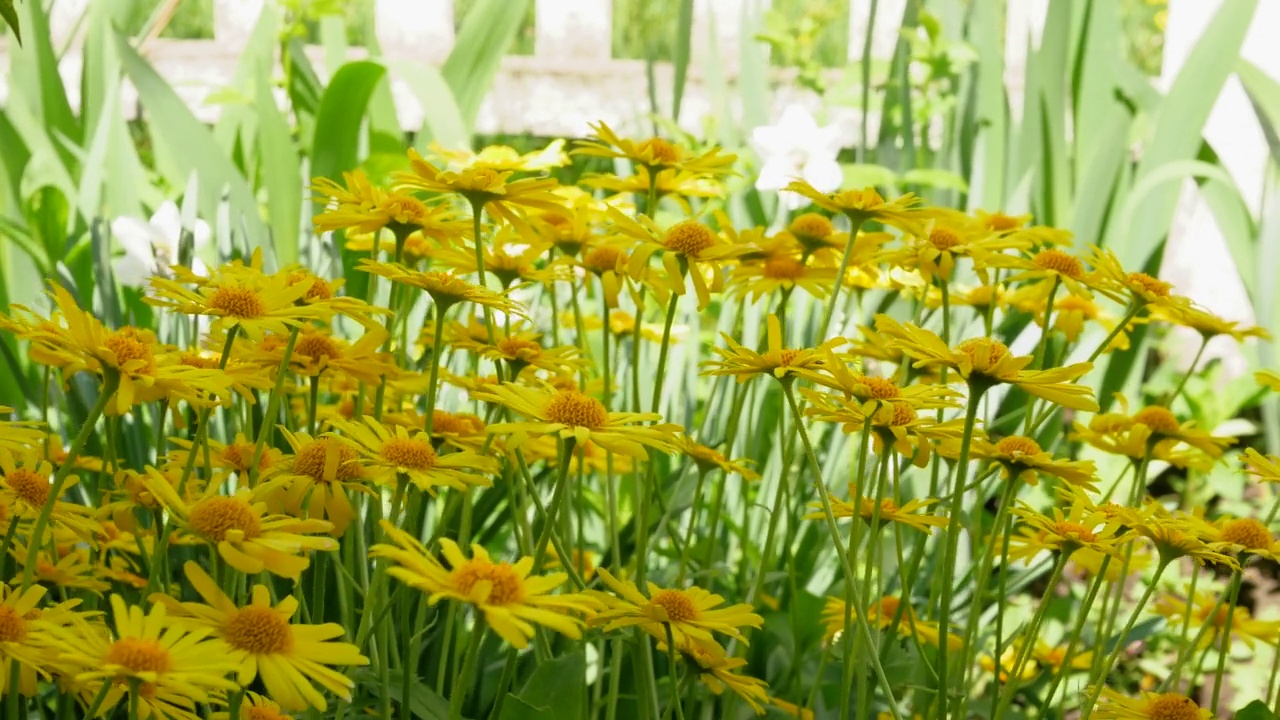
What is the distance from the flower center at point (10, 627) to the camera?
479mm

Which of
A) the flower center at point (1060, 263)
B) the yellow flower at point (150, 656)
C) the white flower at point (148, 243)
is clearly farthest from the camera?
the white flower at point (148, 243)

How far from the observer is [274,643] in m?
0.48

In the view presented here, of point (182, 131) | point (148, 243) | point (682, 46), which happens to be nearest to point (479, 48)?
point (682, 46)

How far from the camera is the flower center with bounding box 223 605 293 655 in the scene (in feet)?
1.57

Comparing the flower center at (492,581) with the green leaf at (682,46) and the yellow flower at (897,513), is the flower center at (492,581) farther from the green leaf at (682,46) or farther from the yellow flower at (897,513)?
the green leaf at (682,46)

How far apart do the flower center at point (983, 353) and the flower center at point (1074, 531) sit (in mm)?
108

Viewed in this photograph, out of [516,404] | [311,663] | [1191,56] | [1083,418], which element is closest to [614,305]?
[516,404]

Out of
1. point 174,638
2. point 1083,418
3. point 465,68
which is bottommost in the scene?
point 1083,418

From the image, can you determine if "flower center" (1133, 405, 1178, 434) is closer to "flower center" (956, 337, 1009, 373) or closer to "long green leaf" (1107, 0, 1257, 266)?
"flower center" (956, 337, 1009, 373)

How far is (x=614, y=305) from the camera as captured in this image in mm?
884

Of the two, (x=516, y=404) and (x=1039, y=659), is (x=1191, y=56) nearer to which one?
(x=1039, y=659)

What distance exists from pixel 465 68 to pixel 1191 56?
0.94 metres

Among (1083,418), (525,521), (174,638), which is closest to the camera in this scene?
(174,638)

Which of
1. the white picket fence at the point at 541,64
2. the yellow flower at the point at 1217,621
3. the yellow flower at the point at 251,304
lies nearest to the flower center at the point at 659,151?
the yellow flower at the point at 251,304
